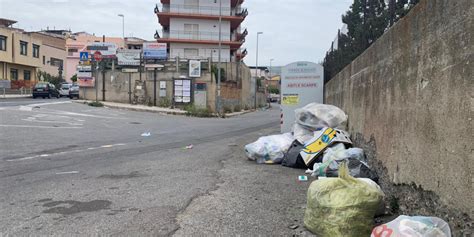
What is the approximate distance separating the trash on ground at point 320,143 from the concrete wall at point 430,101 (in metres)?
1.34

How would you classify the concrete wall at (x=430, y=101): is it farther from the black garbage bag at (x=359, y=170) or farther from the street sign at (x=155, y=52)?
the street sign at (x=155, y=52)

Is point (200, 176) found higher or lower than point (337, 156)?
lower

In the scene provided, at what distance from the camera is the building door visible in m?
58.2

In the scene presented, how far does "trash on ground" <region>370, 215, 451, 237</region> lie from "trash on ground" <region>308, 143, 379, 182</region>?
9.20 ft

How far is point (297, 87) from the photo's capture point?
45.7ft

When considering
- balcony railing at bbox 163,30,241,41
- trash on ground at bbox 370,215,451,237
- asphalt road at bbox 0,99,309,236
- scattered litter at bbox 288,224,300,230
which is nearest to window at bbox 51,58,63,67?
balcony railing at bbox 163,30,241,41

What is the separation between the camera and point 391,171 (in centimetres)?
532

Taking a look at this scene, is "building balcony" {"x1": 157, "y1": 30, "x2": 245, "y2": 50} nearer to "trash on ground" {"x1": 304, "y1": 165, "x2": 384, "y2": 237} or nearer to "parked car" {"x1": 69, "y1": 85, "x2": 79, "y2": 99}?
"parked car" {"x1": 69, "y1": 85, "x2": 79, "y2": 99}

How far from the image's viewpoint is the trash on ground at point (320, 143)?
25.9 feet

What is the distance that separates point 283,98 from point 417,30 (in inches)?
366

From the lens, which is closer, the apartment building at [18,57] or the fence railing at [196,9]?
the apartment building at [18,57]

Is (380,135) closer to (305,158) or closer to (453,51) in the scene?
(305,158)

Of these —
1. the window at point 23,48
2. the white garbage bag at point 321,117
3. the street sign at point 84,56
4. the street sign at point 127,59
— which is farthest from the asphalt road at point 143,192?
the window at point 23,48

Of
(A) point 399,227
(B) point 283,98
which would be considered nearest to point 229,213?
(A) point 399,227
